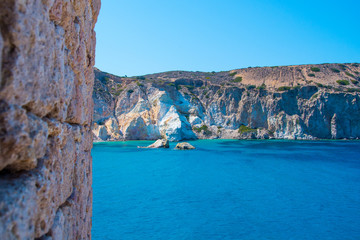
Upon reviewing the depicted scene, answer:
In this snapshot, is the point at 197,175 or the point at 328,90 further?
the point at 328,90

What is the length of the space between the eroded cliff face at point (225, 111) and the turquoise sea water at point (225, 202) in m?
35.3

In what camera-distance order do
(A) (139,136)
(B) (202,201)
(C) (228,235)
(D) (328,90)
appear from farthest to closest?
(D) (328,90), (A) (139,136), (B) (202,201), (C) (228,235)

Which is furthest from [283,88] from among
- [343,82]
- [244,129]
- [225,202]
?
[225,202]

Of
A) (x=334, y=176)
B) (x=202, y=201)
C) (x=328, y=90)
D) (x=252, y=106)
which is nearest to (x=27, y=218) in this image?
(x=202, y=201)

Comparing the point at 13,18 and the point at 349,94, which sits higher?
the point at 349,94

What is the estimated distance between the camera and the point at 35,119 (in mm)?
2031

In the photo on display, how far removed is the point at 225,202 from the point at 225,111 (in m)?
57.3

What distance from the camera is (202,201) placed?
15148mm

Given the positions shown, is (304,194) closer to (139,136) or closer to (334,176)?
(334,176)

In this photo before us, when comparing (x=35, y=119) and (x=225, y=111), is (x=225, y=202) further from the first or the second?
(x=225, y=111)

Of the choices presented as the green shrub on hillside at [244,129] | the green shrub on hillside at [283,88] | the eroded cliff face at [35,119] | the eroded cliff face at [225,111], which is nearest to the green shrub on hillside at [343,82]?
the eroded cliff face at [225,111]

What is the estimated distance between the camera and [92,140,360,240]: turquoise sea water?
11.1 m

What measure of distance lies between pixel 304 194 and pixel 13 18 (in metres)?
18.6

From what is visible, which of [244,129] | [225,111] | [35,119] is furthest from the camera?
[225,111]
